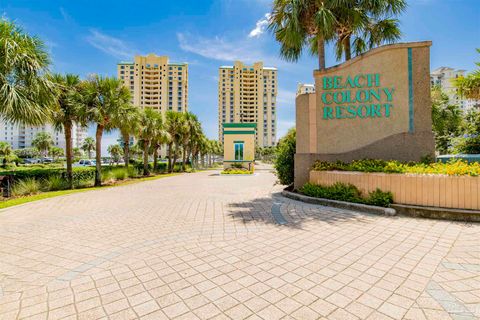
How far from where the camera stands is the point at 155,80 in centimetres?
9994

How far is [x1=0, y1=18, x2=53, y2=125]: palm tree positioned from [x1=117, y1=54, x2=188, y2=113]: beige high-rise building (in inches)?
3796

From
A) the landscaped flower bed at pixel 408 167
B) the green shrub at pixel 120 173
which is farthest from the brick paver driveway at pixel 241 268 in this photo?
the green shrub at pixel 120 173

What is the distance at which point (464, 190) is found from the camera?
556 cm

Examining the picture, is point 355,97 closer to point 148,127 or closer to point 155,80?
point 148,127

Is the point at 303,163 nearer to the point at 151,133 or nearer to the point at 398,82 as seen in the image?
the point at 398,82

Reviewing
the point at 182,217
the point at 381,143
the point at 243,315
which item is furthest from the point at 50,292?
the point at 381,143

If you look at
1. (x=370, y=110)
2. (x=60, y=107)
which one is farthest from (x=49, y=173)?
(x=370, y=110)

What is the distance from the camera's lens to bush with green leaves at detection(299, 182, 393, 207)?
20.9ft

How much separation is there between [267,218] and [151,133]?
19742mm

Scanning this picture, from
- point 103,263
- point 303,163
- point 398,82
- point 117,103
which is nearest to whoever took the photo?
point 103,263

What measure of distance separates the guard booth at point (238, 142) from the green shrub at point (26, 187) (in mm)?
20921

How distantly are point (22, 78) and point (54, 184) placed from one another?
6624 mm

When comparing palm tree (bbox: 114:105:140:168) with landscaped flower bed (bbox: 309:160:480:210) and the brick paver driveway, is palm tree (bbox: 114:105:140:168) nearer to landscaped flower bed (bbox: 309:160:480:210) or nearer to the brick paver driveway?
the brick paver driveway

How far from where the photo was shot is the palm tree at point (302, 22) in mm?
8477
